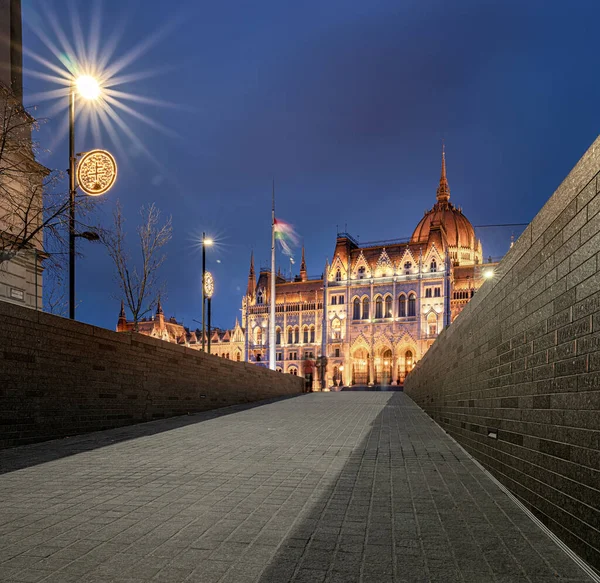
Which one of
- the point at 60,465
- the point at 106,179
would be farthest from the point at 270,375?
the point at 60,465

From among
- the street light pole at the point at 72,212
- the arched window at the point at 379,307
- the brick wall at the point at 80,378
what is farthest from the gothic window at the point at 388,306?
the street light pole at the point at 72,212

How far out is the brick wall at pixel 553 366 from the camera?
12.7 ft

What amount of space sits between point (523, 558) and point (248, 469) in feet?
14.0

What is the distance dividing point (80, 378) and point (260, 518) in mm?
7394

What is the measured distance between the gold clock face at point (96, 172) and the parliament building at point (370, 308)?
69969 millimetres

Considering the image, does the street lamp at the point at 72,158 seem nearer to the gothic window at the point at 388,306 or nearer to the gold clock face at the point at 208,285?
the gold clock face at the point at 208,285

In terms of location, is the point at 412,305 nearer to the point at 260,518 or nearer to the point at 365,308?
the point at 365,308

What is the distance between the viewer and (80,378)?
11.1 m

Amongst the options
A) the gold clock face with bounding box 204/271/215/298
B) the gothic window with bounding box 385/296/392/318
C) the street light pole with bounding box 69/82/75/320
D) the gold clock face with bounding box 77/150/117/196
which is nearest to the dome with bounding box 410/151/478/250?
the gothic window with bounding box 385/296/392/318

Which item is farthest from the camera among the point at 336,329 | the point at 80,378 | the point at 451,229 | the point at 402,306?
the point at 451,229

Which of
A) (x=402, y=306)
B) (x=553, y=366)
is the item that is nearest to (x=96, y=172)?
(x=553, y=366)

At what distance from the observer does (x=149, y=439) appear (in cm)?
1050

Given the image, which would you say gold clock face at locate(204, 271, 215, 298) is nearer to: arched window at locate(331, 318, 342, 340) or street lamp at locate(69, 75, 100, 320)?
street lamp at locate(69, 75, 100, 320)

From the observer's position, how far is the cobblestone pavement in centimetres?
375
